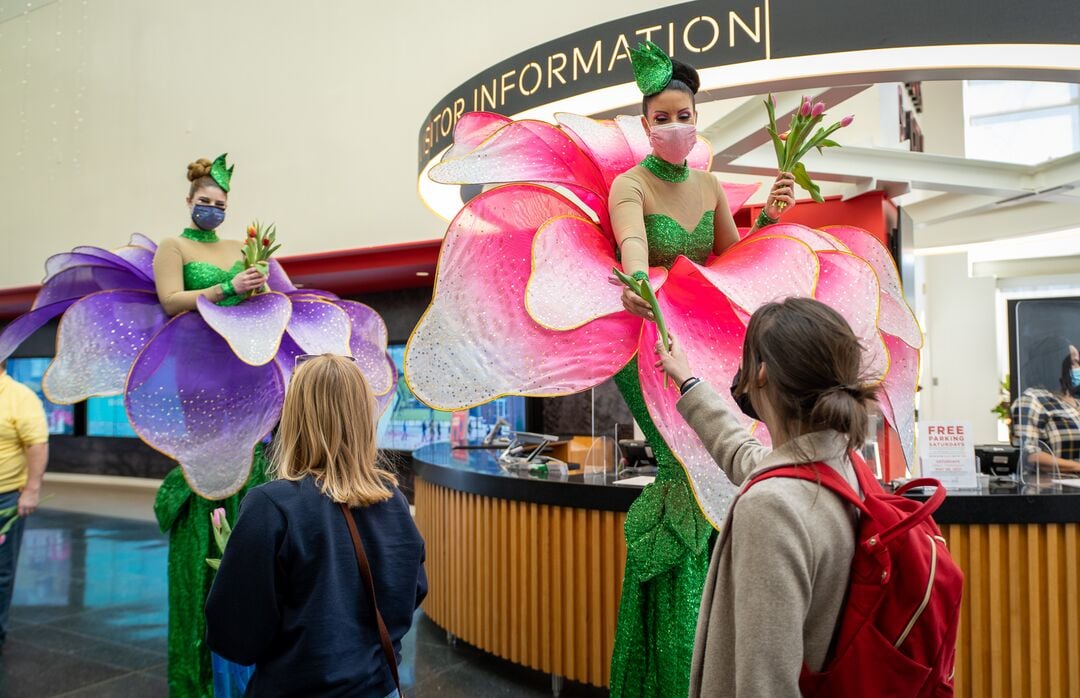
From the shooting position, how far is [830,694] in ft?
2.88

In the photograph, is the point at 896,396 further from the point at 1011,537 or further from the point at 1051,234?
the point at 1051,234

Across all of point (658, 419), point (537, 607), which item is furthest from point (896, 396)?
point (537, 607)

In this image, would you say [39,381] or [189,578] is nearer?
[189,578]

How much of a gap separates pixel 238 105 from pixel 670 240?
29.4 ft

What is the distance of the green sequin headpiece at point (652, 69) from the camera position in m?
1.52

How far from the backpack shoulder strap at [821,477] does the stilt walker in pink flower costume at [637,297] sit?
41 centimetres

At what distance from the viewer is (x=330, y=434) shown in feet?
→ 4.67

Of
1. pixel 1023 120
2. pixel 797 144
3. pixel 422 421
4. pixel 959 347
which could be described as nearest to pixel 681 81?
pixel 797 144

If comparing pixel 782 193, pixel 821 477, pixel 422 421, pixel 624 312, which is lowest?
pixel 422 421

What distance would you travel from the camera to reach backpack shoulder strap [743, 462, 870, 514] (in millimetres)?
894

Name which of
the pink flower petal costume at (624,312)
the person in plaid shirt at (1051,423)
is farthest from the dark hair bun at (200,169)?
the person in plaid shirt at (1051,423)

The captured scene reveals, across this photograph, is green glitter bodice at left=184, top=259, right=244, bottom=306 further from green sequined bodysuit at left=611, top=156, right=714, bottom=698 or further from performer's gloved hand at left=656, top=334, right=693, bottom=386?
performer's gloved hand at left=656, top=334, right=693, bottom=386

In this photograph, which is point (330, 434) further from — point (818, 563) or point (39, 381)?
point (39, 381)

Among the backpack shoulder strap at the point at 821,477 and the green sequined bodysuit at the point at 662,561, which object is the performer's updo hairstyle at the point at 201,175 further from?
the backpack shoulder strap at the point at 821,477
